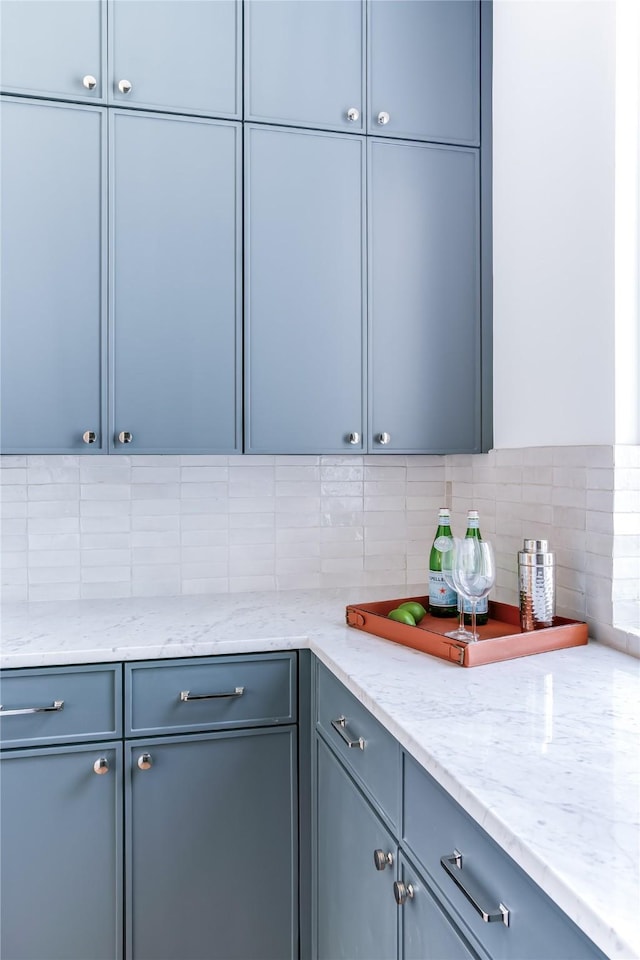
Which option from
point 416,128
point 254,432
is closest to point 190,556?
point 254,432

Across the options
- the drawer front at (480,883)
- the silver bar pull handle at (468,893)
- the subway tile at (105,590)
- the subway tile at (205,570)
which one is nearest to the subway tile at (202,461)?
the subway tile at (205,570)

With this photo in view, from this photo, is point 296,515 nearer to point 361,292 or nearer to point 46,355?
point 361,292

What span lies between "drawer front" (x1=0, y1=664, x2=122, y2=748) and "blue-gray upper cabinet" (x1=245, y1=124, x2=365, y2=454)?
76cm

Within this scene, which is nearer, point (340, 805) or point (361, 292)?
point (340, 805)

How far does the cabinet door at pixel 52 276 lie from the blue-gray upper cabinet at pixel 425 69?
2.79 ft

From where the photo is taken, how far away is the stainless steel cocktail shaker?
1633mm

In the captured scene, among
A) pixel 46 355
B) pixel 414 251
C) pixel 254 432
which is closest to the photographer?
pixel 46 355

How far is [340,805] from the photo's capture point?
1.52 metres

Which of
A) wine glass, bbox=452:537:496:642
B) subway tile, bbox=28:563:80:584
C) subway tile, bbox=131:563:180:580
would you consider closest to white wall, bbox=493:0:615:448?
wine glass, bbox=452:537:496:642

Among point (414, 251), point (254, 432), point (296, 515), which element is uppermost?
point (414, 251)

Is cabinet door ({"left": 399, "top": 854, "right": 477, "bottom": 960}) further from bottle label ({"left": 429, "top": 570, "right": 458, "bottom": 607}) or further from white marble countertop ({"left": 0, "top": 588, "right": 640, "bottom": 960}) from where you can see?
bottle label ({"left": 429, "top": 570, "right": 458, "bottom": 607})

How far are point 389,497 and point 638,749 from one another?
1492 millimetres

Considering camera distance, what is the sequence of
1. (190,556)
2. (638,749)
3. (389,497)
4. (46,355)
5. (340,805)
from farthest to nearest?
1. (389,497)
2. (190,556)
3. (46,355)
4. (340,805)
5. (638,749)

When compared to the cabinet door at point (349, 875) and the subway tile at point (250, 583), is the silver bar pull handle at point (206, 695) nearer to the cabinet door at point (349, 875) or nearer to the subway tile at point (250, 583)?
the cabinet door at point (349, 875)
